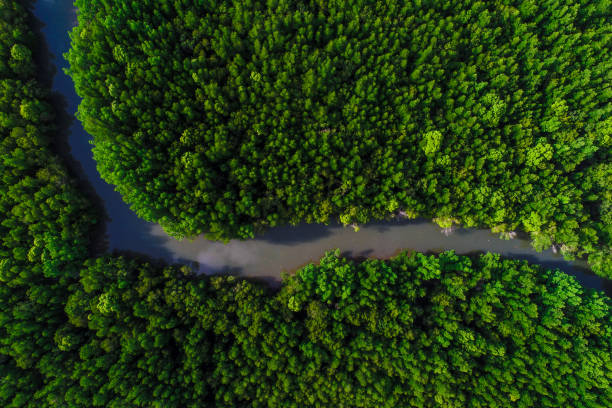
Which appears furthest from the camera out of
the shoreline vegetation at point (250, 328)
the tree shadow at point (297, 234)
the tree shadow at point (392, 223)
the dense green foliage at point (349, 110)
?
the tree shadow at point (392, 223)

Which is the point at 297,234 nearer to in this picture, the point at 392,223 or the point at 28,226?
the point at 392,223

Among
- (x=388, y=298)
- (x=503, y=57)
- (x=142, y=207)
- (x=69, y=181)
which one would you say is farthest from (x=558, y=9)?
(x=69, y=181)

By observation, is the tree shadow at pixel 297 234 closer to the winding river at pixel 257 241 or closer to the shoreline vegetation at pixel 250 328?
the winding river at pixel 257 241

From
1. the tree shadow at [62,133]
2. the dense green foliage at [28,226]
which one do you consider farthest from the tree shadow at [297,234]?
the dense green foliage at [28,226]

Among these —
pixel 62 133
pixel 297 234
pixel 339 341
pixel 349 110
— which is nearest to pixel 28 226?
pixel 62 133

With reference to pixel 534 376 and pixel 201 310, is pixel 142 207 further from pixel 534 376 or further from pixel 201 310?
pixel 534 376

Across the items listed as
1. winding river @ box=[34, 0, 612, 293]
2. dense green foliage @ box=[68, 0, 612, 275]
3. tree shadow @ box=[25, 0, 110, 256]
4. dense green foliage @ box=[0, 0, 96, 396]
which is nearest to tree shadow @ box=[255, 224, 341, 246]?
winding river @ box=[34, 0, 612, 293]

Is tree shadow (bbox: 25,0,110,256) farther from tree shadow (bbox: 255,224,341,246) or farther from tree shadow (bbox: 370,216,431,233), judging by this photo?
tree shadow (bbox: 370,216,431,233)
